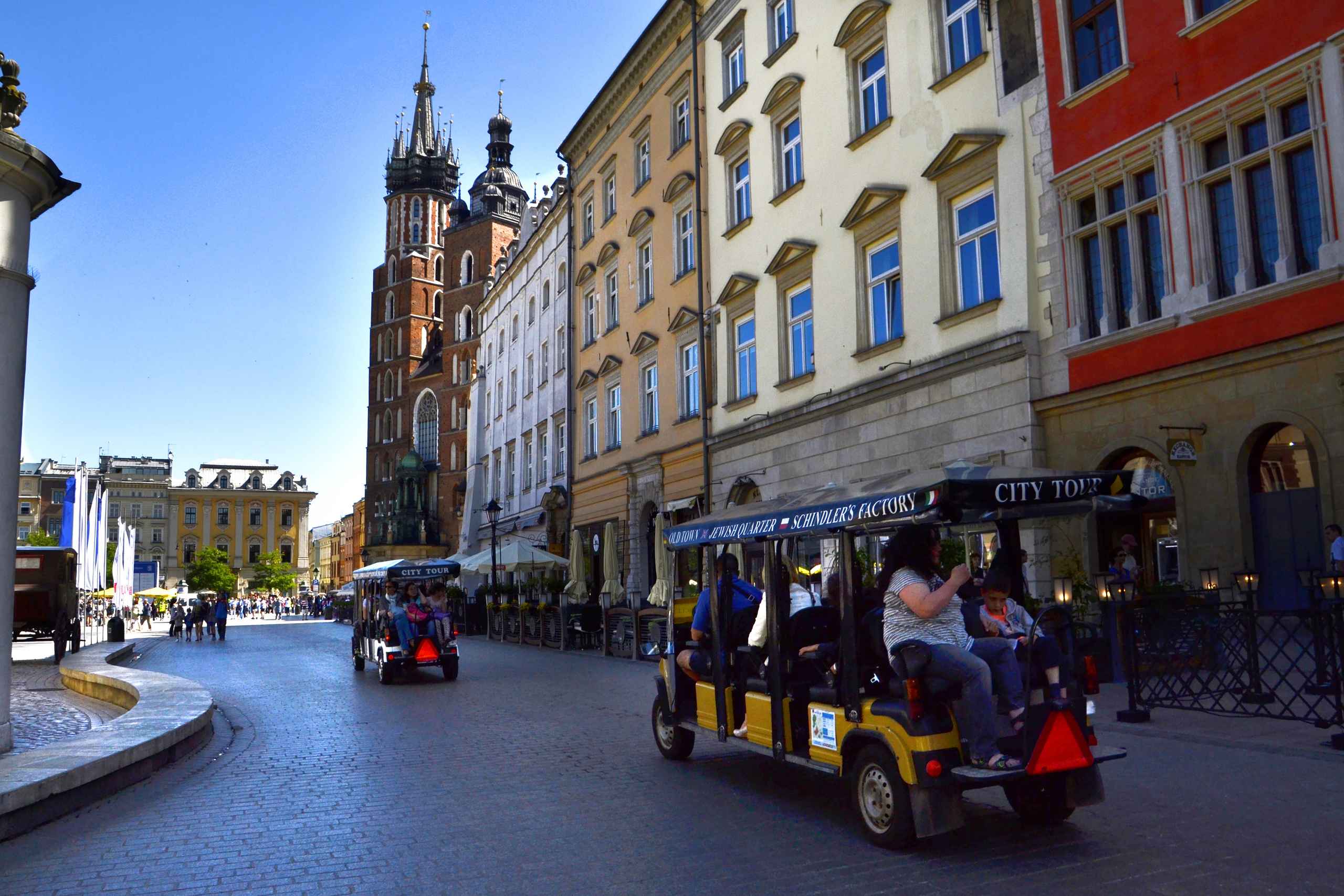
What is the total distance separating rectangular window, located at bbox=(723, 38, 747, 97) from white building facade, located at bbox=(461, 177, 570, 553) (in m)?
13.0

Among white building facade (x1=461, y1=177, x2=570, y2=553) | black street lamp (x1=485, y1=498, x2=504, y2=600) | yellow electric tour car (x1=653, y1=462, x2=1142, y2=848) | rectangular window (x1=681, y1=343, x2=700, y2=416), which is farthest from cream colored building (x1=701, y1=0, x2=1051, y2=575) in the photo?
white building facade (x1=461, y1=177, x2=570, y2=553)

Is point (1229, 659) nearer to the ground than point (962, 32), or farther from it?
nearer to the ground

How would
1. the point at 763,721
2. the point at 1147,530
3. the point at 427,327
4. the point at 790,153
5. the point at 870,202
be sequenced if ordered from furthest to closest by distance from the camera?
the point at 427,327
the point at 790,153
the point at 870,202
the point at 1147,530
the point at 763,721

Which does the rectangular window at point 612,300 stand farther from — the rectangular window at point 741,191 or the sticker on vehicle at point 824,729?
the sticker on vehicle at point 824,729

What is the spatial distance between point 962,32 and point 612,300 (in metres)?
17.6

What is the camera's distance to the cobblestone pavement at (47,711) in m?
11.0

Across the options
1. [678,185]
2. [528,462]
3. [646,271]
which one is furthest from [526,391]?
[678,185]

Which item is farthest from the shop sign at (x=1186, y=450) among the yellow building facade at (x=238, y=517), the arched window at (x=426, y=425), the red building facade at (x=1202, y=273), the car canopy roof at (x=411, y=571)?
the yellow building facade at (x=238, y=517)

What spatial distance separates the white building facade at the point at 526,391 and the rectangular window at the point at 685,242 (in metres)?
9.70

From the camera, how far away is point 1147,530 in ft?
50.8

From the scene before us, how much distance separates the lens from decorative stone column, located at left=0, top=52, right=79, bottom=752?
8766mm

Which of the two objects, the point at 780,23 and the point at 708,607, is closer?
the point at 708,607

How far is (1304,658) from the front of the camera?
10.7m

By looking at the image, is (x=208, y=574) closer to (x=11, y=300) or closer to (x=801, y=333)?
(x=801, y=333)
